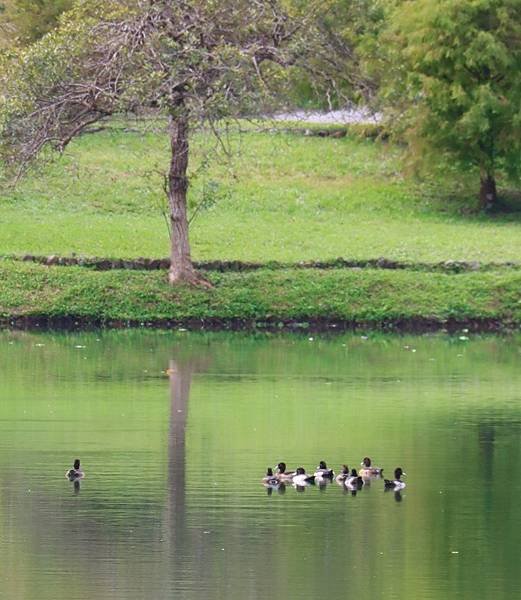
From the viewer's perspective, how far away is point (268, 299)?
32.5 metres

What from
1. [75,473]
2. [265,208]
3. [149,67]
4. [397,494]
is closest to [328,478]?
[397,494]

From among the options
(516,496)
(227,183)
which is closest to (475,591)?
(516,496)

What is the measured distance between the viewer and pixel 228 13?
100ft

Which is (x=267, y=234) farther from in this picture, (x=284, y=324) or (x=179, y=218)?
(x=284, y=324)

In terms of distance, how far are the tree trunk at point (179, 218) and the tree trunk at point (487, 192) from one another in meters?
11.9

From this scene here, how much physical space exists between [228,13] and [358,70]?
16390 mm

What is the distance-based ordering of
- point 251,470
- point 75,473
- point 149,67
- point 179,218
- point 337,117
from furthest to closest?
point 337,117 < point 179,218 < point 149,67 < point 251,470 < point 75,473

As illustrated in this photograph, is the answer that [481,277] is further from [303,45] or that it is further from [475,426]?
[475,426]

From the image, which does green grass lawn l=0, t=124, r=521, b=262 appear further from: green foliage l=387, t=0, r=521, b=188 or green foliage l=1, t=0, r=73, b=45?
green foliage l=1, t=0, r=73, b=45

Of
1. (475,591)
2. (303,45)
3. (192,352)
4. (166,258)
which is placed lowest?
(475,591)

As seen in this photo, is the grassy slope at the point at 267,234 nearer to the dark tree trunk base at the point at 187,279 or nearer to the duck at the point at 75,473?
the dark tree trunk base at the point at 187,279

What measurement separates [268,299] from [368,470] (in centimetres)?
1562

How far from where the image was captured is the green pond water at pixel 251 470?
13305 mm

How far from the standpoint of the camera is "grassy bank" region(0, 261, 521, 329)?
1267 inches
